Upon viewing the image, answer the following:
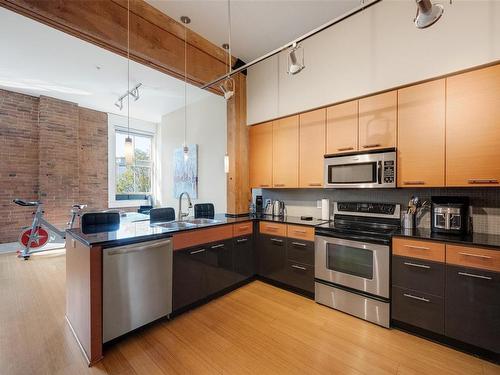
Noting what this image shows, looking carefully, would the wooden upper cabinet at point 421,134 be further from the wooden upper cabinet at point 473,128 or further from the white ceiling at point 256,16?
the white ceiling at point 256,16

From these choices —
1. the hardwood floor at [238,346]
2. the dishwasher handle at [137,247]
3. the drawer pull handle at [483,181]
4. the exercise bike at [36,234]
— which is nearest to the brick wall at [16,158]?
the exercise bike at [36,234]

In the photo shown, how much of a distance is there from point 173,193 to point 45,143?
2806 millimetres

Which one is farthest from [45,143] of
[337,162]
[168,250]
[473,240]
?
[473,240]

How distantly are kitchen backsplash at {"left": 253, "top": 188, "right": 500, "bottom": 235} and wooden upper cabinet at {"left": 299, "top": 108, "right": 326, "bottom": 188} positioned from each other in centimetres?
36

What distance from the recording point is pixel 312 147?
2996 mm

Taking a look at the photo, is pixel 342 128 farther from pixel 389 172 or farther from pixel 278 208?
pixel 278 208

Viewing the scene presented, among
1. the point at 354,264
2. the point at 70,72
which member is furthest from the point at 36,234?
the point at 354,264

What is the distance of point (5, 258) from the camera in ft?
13.6

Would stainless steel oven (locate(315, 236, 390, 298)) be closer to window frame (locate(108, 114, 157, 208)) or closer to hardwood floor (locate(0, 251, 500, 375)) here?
hardwood floor (locate(0, 251, 500, 375))

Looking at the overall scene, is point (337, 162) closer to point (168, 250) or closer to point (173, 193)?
point (168, 250)

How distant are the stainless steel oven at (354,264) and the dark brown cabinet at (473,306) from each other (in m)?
0.47

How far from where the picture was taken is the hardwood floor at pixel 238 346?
5.59ft

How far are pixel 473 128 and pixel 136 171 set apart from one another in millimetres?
6940

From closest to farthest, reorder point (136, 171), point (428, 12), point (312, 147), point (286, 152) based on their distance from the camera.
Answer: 1. point (428, 12)
2. point (312, 147)
3. point (286, 152)
4. point (136, 171)
